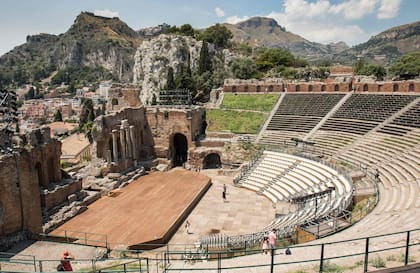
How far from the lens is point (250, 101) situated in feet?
155

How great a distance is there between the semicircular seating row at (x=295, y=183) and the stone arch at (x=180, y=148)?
455 inches

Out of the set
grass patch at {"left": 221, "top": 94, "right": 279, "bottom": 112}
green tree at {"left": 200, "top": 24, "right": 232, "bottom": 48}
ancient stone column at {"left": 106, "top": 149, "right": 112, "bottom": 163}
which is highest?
green tree at {"left": 200, "top": 24, "right": 232, "bottom": 48}

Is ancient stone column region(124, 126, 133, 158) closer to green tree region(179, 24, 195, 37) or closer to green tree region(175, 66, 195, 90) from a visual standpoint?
green tree region(175, 66, 195, 90)

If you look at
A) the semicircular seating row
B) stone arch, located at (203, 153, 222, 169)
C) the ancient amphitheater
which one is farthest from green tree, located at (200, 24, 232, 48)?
the semicircular seating row

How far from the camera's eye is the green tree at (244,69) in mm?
63900

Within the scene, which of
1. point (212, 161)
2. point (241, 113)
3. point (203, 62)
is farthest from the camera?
point (203, 62)

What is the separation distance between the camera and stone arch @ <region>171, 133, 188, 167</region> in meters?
42.3

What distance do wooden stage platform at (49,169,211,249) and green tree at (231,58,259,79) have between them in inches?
1353

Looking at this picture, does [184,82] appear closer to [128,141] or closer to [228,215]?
[128,141]

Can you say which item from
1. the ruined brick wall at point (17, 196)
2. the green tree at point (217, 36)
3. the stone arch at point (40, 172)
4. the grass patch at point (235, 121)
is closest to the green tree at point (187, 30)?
the green tree at point (217, 36)

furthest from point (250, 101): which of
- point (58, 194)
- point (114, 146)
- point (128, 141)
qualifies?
point (58, 194)

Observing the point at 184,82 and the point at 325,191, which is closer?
the point at 325,191

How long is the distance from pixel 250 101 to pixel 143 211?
26.5 meters

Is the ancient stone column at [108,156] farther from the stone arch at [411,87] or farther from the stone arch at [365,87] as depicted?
the stone arch at [411,87]
